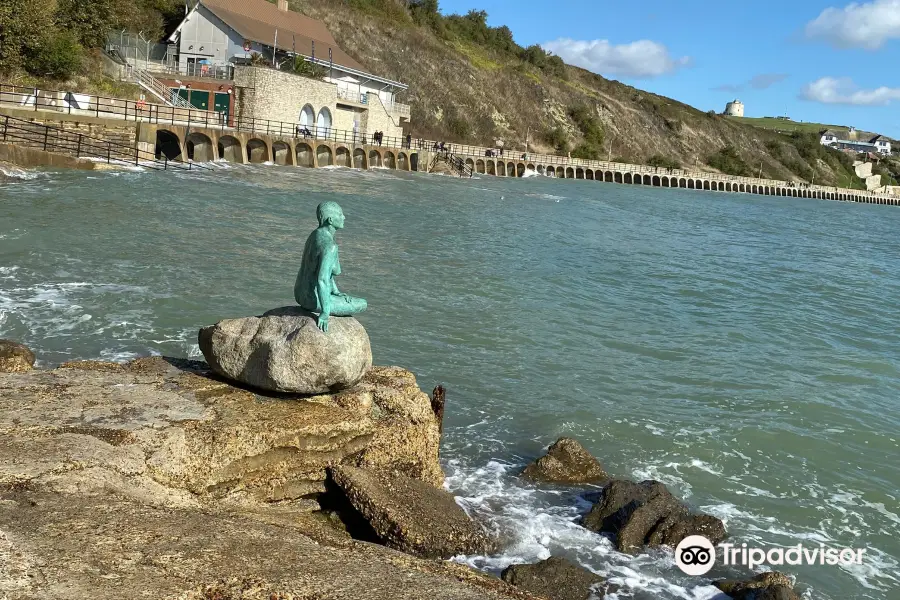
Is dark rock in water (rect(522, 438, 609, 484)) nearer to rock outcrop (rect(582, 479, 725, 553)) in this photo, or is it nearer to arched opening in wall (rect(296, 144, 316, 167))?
rock outcrop (rect(582, 479, 725, 553))

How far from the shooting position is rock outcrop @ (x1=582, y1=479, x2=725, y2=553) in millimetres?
8891

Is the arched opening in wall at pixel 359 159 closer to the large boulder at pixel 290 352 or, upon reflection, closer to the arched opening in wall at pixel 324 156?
the arched opening in wall at pixel 324 156

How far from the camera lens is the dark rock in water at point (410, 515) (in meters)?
7.28

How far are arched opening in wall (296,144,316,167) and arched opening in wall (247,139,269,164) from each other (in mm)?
3166

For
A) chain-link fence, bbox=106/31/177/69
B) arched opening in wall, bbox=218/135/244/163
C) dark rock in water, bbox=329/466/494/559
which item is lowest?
dark rock in water, bbox=329/466/494/559

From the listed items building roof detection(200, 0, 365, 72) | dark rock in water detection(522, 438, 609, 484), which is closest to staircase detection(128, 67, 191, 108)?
building roof detection(200, 0, 365, 72)

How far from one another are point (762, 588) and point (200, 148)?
140 ft

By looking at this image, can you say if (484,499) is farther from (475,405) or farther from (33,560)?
(33,560)

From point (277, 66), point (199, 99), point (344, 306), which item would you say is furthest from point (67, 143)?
point (344, 306)

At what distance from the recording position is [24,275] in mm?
17125

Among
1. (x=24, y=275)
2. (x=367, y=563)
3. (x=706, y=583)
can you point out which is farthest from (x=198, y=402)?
(x=24, y=275)

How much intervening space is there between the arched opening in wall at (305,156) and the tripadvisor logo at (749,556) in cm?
4770

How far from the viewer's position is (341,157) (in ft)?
193

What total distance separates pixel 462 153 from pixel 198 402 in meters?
71.7
